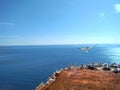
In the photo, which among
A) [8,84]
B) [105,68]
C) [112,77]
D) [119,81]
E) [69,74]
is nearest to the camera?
[119,81]

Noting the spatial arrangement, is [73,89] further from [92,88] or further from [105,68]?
[105,68]

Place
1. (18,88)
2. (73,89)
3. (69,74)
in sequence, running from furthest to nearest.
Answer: (18,88), (69,74), (73,89)

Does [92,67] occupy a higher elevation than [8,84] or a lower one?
higher

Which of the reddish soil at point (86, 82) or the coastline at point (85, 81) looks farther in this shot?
the coastline at point (85, 81)

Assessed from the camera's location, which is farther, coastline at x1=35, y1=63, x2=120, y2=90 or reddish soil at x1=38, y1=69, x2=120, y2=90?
coastline at x1=35, y1=63, x2=120, y2=90

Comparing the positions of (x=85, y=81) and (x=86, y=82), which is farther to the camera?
(x=85, y=81)

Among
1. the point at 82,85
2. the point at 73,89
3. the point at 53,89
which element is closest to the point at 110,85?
the point at 82,85

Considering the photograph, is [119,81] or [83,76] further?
[83,76]
